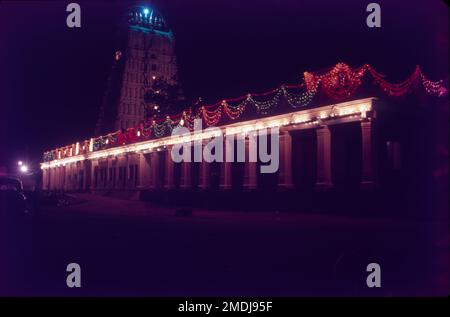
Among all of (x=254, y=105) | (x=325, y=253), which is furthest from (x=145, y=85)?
(x=325, y=253)

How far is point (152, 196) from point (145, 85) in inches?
1859

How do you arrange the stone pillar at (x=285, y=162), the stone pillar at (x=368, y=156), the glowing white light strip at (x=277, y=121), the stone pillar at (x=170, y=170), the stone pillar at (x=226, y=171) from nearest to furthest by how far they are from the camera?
the stone pillar at (x=368, y=156) < the glowing white light strip at (x=277, y=121) < the stone pillar at (x=285, y=162) < the stone pillar at (x=226, y=171) < the stone pillar at (x=170, y=170)

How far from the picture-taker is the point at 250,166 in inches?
1054

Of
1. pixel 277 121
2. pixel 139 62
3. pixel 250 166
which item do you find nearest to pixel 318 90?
pixel 277 121

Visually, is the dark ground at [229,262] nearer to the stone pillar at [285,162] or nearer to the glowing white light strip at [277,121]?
the glowing white light strip at [277,121]

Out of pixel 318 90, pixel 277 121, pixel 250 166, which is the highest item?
pixel 318 90

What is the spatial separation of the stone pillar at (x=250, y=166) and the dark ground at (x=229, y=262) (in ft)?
42.6

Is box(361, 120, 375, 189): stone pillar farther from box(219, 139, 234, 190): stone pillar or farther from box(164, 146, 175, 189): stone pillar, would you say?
box(164, 146, 175, 189): stone pillar

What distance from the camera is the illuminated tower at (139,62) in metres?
79.2

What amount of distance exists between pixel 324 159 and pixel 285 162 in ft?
9.18

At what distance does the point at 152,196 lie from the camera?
119 ft

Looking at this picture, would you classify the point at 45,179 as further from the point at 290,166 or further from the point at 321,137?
the point at 321,137

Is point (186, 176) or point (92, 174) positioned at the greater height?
point (92, 174)

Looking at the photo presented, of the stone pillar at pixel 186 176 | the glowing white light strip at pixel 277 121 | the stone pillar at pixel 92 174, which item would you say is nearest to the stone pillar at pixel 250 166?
the glowing white light strip at pixel 277 121
